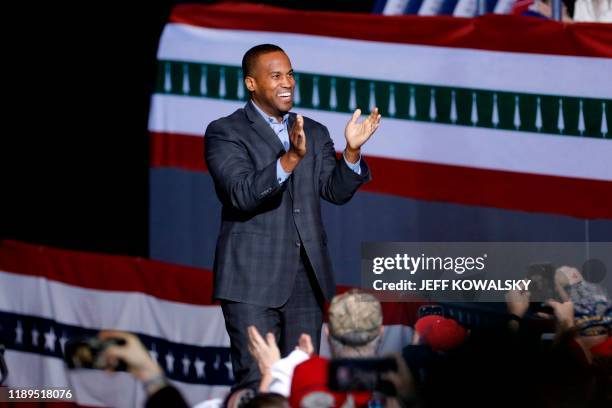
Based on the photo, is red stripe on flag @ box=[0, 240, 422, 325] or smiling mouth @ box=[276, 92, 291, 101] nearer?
smiling mouth @ box=[276, 92, 291, 101]

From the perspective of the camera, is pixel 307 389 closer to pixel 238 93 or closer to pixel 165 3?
pixel 238 93

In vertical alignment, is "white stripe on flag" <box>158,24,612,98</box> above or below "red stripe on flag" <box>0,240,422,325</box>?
above

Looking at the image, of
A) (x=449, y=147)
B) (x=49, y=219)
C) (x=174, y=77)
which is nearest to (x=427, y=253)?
(x=449, y=147)

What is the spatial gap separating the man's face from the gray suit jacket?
0.07m

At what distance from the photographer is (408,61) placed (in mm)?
7105

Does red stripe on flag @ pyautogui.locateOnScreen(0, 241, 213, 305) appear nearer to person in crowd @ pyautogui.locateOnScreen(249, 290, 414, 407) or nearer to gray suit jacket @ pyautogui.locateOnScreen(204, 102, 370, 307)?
gray suit jacket @ pyautogui.locateOnScreen(204, 102, 370, 307)

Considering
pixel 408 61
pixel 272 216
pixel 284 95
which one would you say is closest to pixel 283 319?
pixel 272 216

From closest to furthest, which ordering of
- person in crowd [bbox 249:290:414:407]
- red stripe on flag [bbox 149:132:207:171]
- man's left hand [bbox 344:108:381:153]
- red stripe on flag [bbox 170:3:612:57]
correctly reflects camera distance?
person in crowd [bbox 249:290:414:407] < man's left hand [bbox 344:108:381:153] < red stripe on flag [bbox 170:3:612:57] < red stripe on flag [bbox 149:132:207:171]

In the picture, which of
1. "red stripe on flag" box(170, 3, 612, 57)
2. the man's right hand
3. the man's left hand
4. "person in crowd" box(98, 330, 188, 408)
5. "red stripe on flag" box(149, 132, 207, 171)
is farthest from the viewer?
"red stripe on flag" box(149, 132, 207, 171)

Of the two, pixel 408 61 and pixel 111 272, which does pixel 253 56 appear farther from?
pixel 111 272

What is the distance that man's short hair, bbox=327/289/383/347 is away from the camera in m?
3.82

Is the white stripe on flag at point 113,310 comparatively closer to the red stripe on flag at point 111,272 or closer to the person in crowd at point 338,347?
the red stripe on flag at point 111,272

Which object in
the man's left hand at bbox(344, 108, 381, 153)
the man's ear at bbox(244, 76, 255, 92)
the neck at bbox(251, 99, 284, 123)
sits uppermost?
the man's ear at bbox(244, 76, 255, 92)

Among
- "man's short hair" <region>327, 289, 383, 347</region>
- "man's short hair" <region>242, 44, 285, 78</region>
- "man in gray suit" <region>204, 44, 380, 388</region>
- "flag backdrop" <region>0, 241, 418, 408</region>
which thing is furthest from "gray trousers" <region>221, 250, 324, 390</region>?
"flag backdrop" <region>0, 241, 418, 408</region>
